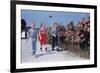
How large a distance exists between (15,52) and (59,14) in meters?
0.55

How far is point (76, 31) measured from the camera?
1.89 metres

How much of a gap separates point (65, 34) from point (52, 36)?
0.45 feet

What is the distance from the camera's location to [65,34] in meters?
1.85

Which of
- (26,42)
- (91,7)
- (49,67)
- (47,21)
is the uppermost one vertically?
(91,7)

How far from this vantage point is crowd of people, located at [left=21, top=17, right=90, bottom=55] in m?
1.76

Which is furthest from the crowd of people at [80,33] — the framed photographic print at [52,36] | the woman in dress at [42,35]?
the woman in dress at [42,35]

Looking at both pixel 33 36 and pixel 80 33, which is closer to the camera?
pixel 33 36

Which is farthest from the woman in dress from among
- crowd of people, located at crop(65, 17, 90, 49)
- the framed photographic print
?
crowd of people, located at crop(65, 17, 90, 49)

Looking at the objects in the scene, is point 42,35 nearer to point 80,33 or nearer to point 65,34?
point 65,34

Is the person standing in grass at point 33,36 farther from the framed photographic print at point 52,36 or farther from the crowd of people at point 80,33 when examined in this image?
the crowd of people at point 80,33

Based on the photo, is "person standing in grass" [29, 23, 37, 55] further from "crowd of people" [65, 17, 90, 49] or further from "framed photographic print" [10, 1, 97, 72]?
"crowd of people" [65, 17, 90, 49]

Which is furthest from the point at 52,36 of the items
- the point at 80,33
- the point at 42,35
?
the point at 80,33

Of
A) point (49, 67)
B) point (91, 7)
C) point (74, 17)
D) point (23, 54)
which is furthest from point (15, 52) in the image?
point (91, 7)

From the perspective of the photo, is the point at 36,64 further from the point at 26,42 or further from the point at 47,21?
the point at 47,21
